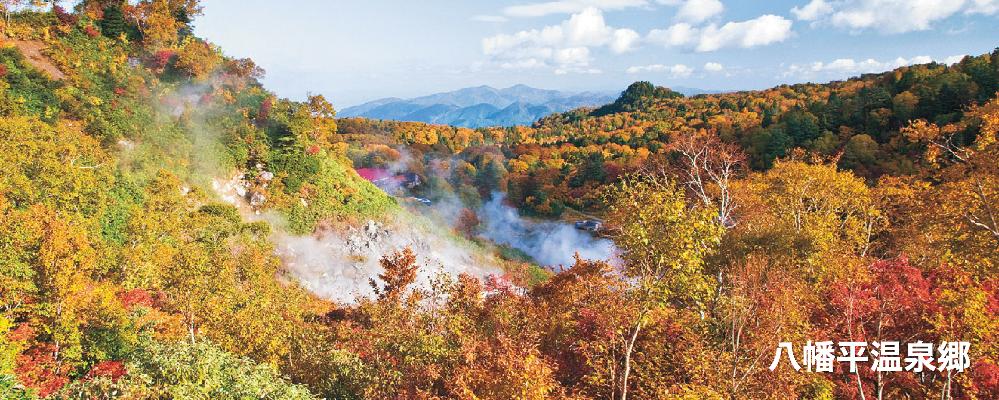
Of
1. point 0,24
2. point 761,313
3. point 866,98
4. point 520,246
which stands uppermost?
point 0,24

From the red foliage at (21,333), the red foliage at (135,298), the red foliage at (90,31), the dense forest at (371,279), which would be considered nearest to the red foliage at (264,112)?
the dense forest at (371,279)

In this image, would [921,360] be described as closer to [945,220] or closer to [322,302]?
[945,220]

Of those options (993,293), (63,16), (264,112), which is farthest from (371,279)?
(63,16)

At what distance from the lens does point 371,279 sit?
25.4 metres

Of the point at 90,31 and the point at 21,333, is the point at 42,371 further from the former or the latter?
the point at 90,31

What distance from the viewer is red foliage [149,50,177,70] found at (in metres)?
36.5

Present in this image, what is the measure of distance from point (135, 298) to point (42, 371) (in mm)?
3951

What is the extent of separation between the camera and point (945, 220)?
13.5m

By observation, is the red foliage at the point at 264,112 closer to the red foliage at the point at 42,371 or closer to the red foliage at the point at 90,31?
the red foliage at the point at 90,31

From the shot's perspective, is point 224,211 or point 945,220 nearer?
point 945,220

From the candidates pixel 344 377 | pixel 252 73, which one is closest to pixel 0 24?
pixel 252 73

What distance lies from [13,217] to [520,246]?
4097cm

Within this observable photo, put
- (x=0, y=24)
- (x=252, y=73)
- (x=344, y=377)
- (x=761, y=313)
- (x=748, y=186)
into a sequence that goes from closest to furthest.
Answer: (x=761, y=313)
(x=344, y=377)
(x=748, y=186)
(x=0, y=24)
(x=252, y=73)

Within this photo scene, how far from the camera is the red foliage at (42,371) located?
12188 millimetres
